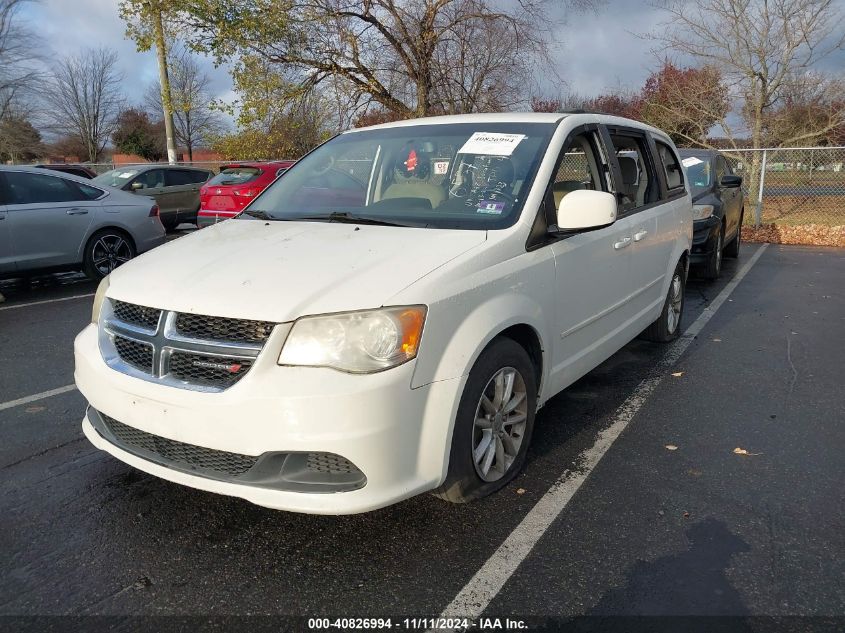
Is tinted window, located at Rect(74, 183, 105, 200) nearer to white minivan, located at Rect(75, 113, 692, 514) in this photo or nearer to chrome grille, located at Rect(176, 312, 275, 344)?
white minivan, located at Rect(75, 113, 692, 514)

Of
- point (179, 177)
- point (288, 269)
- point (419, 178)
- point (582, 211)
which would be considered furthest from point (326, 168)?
point (179, 177)

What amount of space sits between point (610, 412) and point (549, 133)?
5.96 feet

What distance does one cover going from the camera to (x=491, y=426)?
3.00m

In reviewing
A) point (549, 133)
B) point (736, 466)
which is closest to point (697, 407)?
point (736, 466)

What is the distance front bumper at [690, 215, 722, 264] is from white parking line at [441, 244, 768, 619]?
417 centimetres

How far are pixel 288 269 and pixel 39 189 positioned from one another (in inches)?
270

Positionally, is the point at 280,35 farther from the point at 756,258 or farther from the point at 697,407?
the point at 697,407

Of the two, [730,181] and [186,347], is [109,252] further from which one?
[730,181]

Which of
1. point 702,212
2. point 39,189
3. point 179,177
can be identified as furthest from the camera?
point 179,177

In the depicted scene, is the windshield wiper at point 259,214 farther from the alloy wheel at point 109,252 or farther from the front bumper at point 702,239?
the front bumper at point 702,239

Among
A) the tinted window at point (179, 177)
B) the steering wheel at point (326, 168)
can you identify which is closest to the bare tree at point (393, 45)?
the tinted window at point (179, 177)

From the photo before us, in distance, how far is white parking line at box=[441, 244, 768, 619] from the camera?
2.42 meters

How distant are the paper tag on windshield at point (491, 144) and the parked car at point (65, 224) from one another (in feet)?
20.9

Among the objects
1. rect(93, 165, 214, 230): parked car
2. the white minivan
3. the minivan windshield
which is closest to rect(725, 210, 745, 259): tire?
the white minivan
